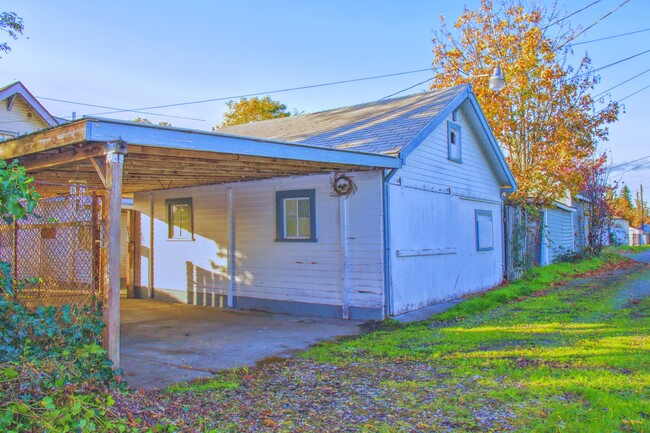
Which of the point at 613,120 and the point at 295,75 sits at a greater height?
the point at 295,75

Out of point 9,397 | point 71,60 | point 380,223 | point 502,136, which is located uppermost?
point 71,60

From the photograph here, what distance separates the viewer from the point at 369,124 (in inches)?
425

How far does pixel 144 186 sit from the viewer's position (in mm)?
11484

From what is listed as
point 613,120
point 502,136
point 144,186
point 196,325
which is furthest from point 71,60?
point 613,120

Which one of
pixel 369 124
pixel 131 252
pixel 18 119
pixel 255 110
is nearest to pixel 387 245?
pixel 369 124

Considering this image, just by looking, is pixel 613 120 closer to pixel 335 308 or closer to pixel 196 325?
→ pixel 335 308

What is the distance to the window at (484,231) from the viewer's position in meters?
12.5

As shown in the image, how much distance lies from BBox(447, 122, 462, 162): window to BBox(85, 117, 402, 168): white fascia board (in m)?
4.54

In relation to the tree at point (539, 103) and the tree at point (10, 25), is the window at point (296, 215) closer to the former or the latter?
the tree at point (10, 25)

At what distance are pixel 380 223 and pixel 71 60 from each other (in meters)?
11.5

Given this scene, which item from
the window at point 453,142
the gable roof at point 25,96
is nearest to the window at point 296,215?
the window at point 453,142

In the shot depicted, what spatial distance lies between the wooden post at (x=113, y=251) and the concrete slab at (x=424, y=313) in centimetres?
521

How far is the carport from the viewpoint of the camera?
4.59 m

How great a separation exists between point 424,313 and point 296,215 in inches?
122
